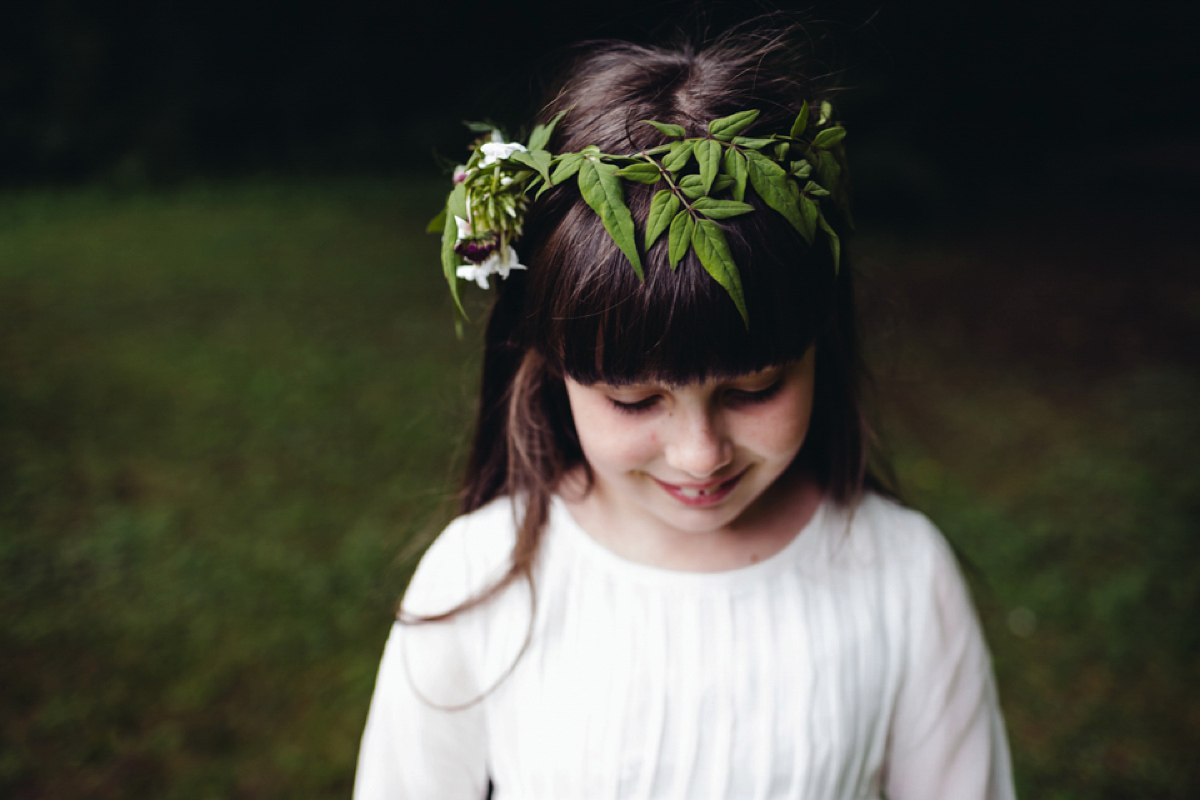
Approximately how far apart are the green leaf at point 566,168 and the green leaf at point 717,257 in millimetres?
197

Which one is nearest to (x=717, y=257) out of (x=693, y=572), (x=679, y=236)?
(x=679, y=236)

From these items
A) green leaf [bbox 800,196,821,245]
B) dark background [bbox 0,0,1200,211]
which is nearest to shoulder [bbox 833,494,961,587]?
green leaf [bbox 800,196,821,245]

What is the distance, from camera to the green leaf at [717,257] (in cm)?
119

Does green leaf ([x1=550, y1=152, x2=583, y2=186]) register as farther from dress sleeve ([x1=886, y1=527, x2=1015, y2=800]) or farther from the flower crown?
dress sleeve ([x1=886, y1=527, x2=1015, y2=800])

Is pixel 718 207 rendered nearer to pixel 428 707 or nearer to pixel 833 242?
pixel 833 242

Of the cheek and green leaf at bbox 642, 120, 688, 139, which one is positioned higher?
green leaf at bbox 642, 120, 688, 139

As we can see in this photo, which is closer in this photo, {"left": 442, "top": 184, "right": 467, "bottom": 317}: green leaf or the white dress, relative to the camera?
{"left": 442, "top": 184, "right": 467, "bottom": 317}: green leaf

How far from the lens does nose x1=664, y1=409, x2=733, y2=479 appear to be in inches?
52.2

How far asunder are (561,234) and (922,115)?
8.68 metres

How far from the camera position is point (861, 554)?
1.66 meters

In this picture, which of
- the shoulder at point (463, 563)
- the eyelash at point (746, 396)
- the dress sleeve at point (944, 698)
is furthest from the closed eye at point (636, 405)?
the dress sleeve at point (944, 698)

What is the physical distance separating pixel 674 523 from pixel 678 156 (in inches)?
23.5

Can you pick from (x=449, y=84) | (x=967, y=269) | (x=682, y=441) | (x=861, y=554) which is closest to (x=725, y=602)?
(x=861, y=554)

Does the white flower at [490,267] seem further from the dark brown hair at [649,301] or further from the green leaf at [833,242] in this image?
the green leaf at [833,242]
